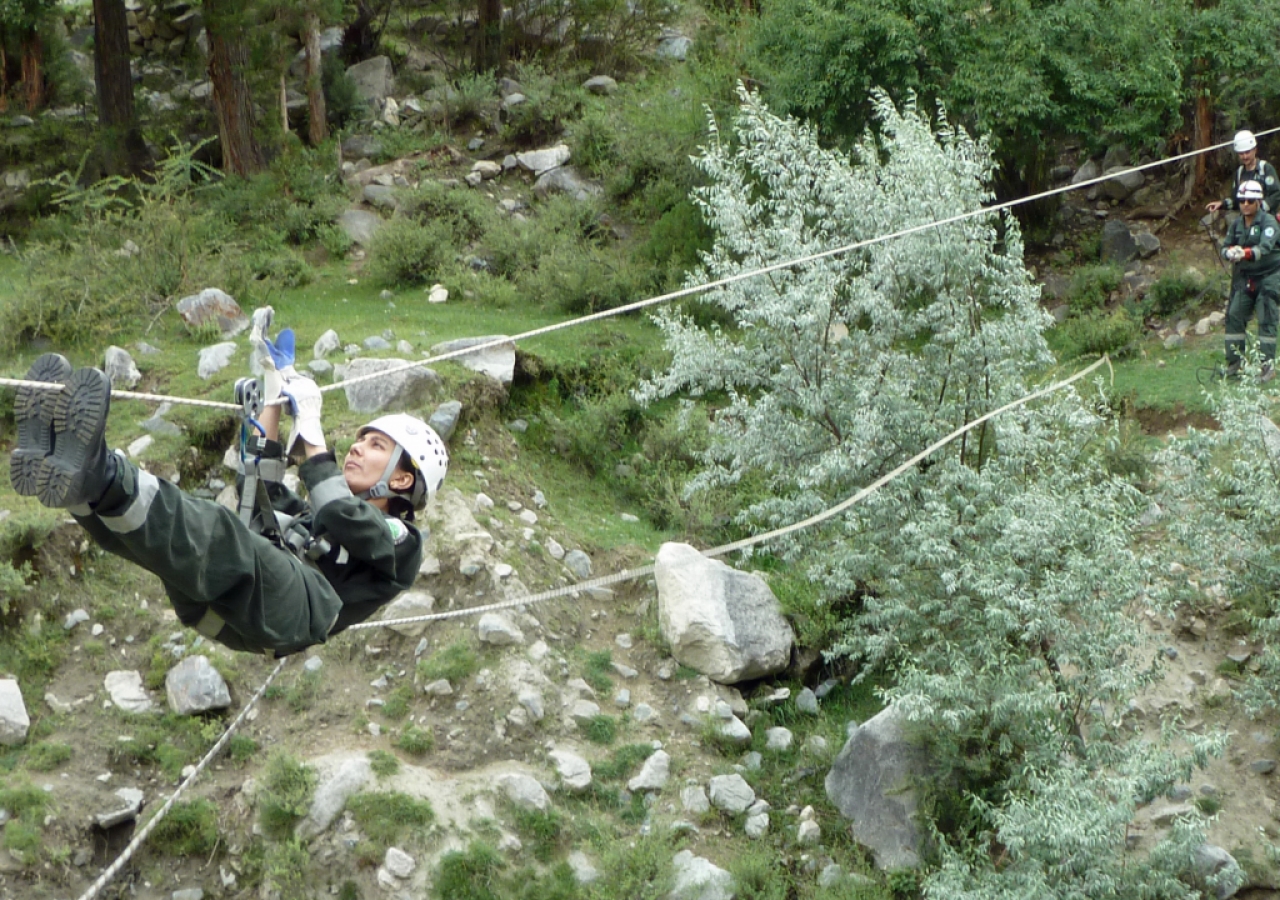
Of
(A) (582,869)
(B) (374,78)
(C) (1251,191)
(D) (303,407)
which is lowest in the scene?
(A) (582,869)

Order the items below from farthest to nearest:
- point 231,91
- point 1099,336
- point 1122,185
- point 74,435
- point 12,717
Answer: point 1122,185 < point 231,91 < point 1099,336 < point 12,717 < point 74,435

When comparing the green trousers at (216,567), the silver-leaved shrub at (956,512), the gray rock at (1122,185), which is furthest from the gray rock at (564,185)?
the green trousers at (216,567)

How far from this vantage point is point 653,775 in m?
8.02

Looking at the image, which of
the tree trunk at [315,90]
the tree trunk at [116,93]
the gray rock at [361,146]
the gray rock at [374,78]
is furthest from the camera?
the gray rock at [374,78]

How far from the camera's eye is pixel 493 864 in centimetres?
742

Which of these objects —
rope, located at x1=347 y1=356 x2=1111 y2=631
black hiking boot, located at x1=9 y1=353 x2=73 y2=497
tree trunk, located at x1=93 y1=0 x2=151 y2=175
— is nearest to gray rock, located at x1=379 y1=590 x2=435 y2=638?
rope, located at x1=347 y1=356 x2=1111 y2=631

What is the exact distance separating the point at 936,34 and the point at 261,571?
10.5 meters

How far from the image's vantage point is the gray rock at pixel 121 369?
1061 centimetres

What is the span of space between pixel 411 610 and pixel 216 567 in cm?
470

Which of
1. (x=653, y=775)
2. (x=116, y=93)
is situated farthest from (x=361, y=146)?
(x=653, y=775)

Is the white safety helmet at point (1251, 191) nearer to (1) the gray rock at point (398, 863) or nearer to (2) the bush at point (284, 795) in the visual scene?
(1) the gray rock at point (398, 863)

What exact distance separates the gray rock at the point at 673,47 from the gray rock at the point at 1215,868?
13.8 meters

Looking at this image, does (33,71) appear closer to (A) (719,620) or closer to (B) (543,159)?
(B) (543,159)

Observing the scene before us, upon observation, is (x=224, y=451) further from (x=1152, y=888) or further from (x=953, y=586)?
(x=1152, y=888)
